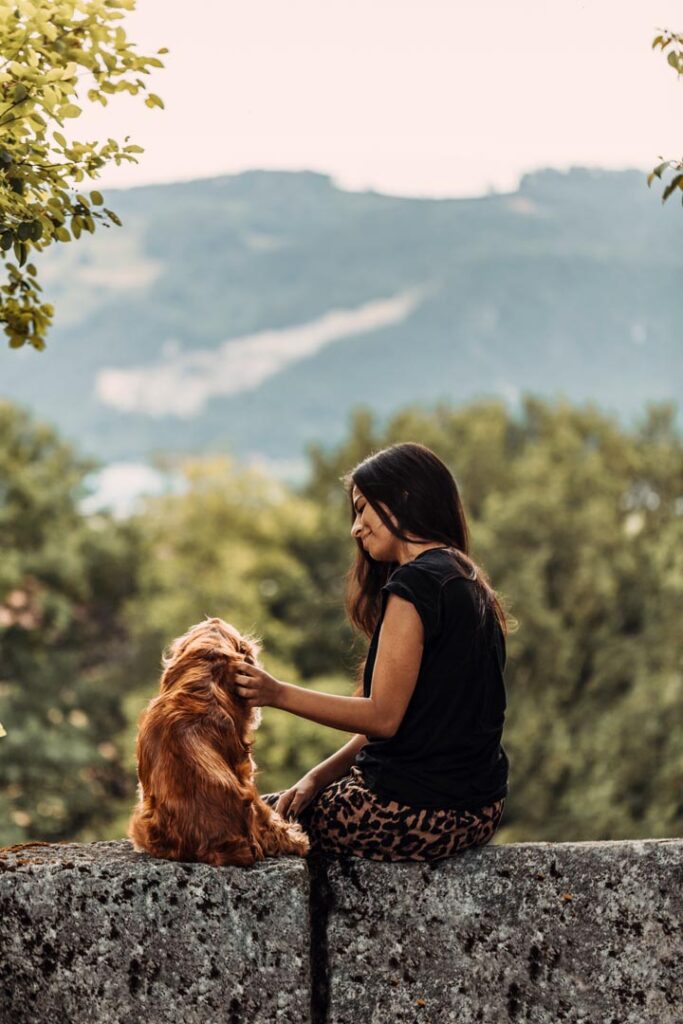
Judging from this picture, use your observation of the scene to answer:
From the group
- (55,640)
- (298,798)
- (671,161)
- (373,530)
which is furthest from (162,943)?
(55,640)

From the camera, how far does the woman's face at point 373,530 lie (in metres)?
4.17

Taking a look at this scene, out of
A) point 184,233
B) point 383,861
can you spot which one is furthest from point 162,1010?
point 184,233

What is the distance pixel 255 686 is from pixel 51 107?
1.77 meters

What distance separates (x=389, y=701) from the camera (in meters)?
3.93

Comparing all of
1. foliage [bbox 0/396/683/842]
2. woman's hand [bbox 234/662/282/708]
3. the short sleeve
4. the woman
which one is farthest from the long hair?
foliage [bbox 0/396/683/842]

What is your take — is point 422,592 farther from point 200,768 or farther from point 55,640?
point 55,640

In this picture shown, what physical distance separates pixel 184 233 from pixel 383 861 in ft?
519

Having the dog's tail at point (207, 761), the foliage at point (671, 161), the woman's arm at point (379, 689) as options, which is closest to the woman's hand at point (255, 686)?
the woman's arm at point (379, 689)

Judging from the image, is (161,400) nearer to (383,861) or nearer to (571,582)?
(571,582)

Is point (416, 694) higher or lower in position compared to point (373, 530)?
lower

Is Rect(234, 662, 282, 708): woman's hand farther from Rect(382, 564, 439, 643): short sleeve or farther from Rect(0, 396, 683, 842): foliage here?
Rect(0, 396, 683, 842): foliage

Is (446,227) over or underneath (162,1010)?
over

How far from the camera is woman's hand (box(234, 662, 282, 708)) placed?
3.90 meters

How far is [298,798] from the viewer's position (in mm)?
4270
